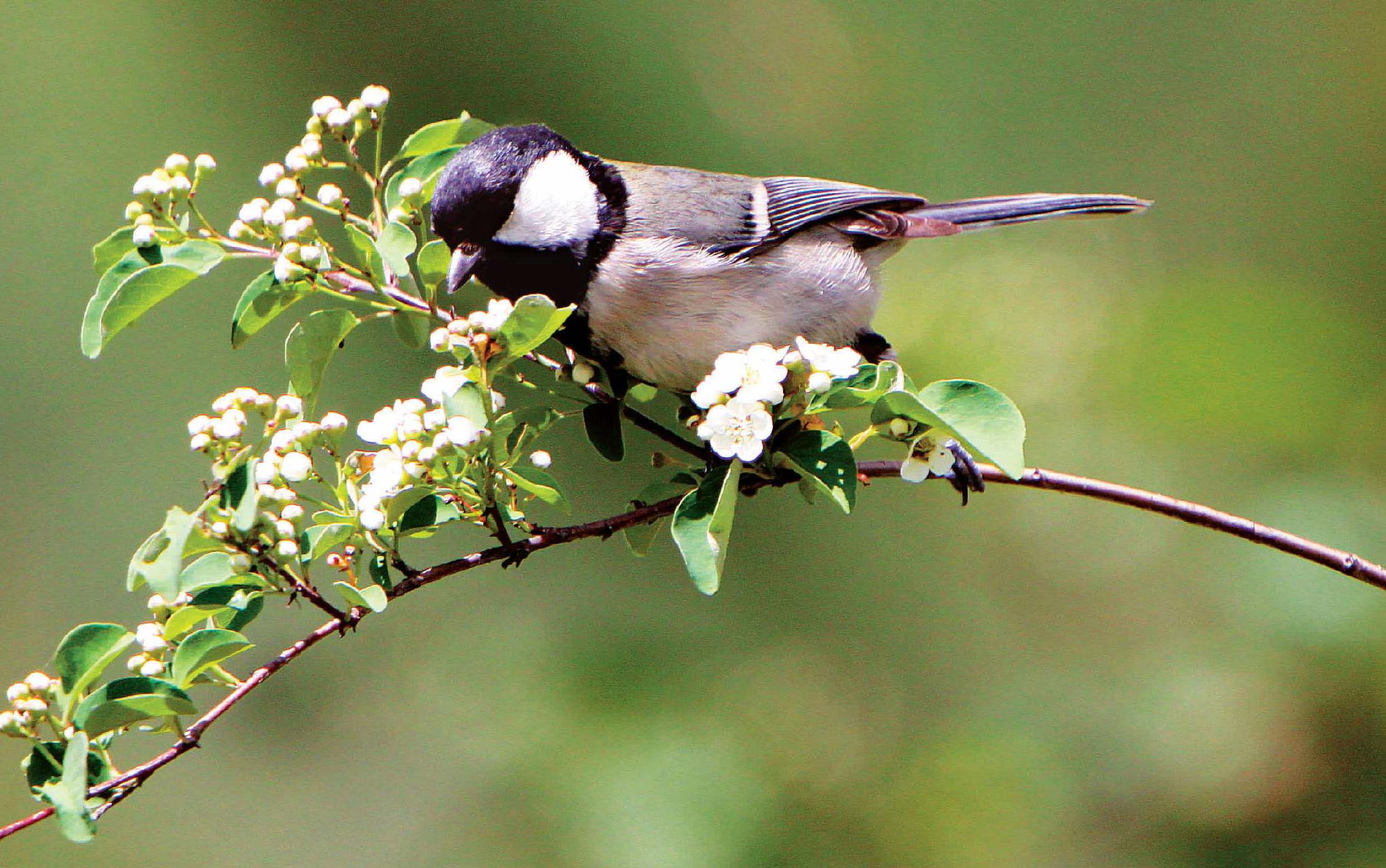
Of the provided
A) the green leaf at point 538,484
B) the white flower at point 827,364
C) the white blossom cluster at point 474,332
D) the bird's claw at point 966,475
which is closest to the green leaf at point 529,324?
the white blossom cluster at point 474,332

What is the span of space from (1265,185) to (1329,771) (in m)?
2.27

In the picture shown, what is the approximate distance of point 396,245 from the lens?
1267mm

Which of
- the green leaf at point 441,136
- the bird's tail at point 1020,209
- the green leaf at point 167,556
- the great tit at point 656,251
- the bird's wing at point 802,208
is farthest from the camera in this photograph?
the bird's tail at point 1020,209

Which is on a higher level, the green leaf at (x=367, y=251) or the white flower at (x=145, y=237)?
the white flower at (x=145, y=237)

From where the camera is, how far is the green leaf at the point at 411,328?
4.56 feet

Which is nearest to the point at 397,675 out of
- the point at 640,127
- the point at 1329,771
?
the point at 640,127

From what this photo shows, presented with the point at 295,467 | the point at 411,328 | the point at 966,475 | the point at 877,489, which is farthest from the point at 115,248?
the point at 877,489

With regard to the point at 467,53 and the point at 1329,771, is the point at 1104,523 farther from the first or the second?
the point at 467,53

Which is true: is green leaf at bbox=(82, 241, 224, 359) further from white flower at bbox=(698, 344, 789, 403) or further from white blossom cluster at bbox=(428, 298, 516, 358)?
white flower at bbox=(698, 344, 789, 403)

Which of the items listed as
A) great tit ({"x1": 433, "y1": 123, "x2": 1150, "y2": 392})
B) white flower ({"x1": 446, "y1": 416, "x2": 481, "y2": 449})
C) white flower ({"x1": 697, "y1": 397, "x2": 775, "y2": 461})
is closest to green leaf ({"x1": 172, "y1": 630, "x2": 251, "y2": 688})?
white flower ({"x1": 446, "y1": 416, "x2": 481, "y2": 449})

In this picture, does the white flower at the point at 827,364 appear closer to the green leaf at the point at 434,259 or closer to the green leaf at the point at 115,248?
the green leaf at the point at 434,259

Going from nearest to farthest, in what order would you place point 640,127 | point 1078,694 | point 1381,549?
point 1381,549
point 1078,694
point 640,127

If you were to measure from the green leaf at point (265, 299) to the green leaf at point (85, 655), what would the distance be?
0.33m

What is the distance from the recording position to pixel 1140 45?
4.54 meters
